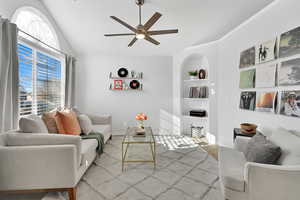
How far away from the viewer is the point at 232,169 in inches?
60.5

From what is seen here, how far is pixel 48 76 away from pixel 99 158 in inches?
88.5

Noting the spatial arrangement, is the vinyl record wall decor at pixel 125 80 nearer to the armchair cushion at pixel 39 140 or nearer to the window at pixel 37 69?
the window at pixel 37 69

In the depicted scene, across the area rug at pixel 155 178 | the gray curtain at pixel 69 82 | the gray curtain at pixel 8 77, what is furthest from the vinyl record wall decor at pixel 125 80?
the gray curtain at pixel 8 77

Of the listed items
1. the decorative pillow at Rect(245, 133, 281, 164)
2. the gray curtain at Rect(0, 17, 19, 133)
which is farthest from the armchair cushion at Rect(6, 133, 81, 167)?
the decorative pillow at Rect(245, 133, 281, 164)

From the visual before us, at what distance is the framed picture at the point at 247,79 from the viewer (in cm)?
251

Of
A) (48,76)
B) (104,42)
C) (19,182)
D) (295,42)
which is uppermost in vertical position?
(104,42)

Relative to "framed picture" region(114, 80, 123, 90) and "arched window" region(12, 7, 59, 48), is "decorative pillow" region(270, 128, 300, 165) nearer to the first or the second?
"framed picture" region(114, 80, 123, 90)

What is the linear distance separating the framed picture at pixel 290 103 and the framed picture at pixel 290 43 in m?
0.52

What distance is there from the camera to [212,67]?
365 centimetres

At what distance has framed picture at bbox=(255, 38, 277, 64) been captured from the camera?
2.10m

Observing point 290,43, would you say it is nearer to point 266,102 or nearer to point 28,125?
point 266,102

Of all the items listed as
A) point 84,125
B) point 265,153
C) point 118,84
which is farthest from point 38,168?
point 118,84

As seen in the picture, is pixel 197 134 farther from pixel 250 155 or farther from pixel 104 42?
pixel 104 42

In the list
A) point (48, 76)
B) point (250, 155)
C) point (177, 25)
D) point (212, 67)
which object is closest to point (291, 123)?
point (250, 155)
